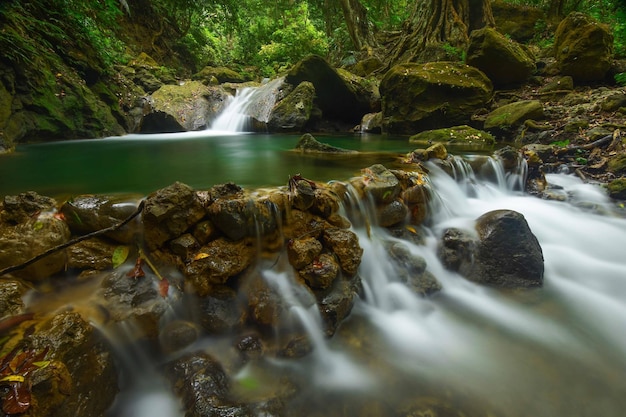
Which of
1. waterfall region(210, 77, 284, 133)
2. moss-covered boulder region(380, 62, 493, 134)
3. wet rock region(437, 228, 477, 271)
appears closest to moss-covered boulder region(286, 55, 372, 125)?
waterfall region(210, 77, 284, 133)

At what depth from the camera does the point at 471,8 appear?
1255 centimetres

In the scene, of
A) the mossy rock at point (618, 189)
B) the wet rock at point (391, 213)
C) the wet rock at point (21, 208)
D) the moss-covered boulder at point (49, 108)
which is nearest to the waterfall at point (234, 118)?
the moss-covered boulder at point (49, 108)

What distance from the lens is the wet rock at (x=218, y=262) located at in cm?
252

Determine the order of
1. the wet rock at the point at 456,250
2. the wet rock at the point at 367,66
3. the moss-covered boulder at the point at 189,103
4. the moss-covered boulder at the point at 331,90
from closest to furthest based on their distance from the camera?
the wet rock at the point at 456,250 → the moss-covered boulder at the point at 189,103 → the moss-covered boulder at the point at 331,90 → the wet rock at the point at 367,66

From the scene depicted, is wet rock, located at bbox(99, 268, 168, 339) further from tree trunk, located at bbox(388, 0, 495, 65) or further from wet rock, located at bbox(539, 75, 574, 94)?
tree trunk, located at bbox(388, 0, 495, 65)

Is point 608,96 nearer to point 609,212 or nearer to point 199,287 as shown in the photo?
point 609,212

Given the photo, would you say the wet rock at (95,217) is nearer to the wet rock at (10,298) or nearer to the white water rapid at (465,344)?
the wet rock at (10,298)

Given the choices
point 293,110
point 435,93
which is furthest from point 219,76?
point 435,93

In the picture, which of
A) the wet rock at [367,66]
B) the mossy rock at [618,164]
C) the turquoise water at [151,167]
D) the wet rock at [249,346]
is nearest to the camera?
the wet rock at [249,346]

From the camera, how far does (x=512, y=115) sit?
27.2ft

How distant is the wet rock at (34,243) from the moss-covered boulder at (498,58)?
38.0 ft

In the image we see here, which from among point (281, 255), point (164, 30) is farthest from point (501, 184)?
point (164, 30)

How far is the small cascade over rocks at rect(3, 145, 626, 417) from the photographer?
2.17 m

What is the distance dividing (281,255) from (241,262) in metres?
0.39
